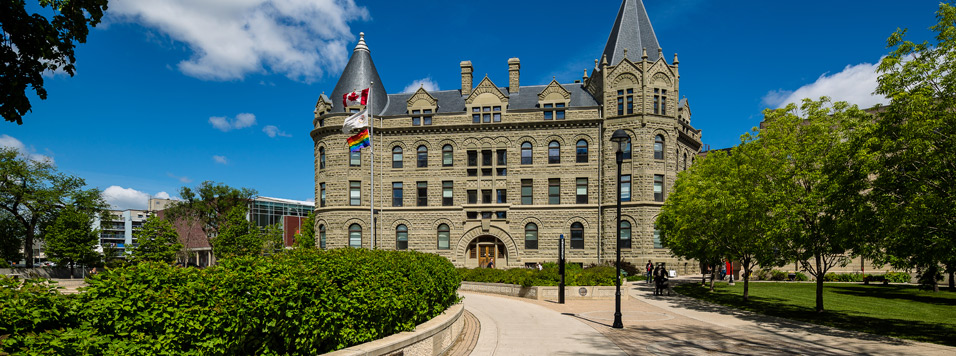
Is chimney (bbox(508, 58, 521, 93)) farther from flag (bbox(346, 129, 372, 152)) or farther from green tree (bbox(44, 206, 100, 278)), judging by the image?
green tree (bbox(44, 206, 100, 278))

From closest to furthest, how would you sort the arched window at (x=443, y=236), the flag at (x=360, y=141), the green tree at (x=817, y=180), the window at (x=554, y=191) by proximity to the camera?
the green tree at (x=817, y=180), the flag at (x=360, y=141), the window at (x=554, y=191), the arched window at (x=443, y=236)

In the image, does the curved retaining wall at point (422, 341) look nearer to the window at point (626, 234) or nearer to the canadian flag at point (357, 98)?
the canadian flag at point (357, 98)

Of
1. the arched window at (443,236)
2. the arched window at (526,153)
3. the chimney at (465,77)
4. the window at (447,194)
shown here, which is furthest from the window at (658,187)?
the chimney at (465,77)

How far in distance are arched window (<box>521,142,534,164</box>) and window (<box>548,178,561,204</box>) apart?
2.30 meters

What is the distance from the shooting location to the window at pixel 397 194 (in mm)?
39938

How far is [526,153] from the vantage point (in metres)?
38.7

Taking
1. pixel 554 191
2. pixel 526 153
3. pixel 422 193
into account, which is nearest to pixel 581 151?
pixel 554 191

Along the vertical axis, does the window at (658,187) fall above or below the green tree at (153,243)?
above

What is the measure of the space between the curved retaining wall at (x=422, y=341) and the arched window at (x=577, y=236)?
27.0m

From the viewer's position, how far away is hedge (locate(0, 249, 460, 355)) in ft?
14.7

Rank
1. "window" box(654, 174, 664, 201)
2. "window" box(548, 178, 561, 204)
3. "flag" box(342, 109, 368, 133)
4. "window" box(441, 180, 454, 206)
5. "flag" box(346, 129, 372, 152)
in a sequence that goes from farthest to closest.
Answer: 1. "window" box(441, 180, 454, 206)
2. "window" box(548, 178, 561, 204)
3. "window" box(654, 174, 664, 201)
4. "flag" box(346, 129, 372, 152)
5. "flag" box(342, 109, 368, 133)

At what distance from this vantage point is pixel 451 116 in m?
39.6

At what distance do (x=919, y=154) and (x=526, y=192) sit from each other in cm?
2785

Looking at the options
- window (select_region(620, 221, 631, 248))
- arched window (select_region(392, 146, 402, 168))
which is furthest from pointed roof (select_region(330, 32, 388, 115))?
window (select_region(620, 221, 631, 248))
